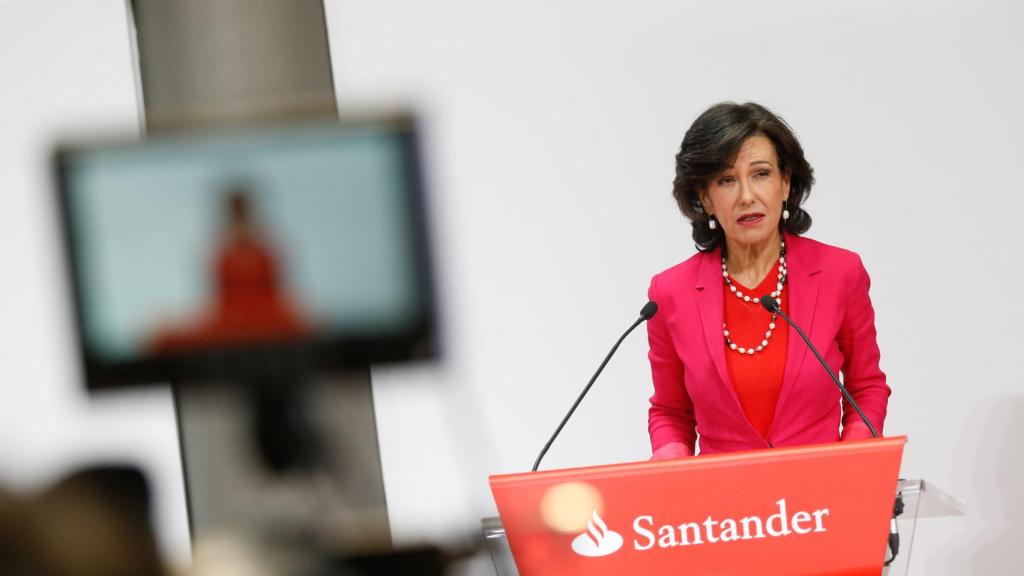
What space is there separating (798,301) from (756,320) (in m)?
0.08

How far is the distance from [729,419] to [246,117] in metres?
1.18

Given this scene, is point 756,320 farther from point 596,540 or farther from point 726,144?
point 596,540

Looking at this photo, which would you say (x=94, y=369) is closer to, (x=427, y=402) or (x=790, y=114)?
(x=427, y=402)

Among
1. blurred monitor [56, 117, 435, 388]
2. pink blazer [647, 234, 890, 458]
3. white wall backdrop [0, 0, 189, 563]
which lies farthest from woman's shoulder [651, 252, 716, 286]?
blurred monitor [56, 117, 435, 388]

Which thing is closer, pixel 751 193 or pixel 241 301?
pixel 241 301

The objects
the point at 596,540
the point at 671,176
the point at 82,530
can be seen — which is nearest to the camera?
the point at 82,530

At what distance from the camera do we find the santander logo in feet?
3.14

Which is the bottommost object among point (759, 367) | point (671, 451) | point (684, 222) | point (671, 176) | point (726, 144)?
point (671, 451)

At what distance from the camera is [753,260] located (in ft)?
5.50

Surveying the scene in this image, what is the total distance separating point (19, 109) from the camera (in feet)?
2.43

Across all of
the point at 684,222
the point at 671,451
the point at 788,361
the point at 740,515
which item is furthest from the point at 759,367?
the point at 684,222

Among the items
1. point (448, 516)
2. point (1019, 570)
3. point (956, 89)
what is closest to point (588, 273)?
point (956, 89)

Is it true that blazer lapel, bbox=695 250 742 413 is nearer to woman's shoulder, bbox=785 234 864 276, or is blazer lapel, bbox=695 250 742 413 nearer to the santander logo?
woman's shoulder, bbox=785 234 864 276

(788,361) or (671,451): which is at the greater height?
(788,361)
